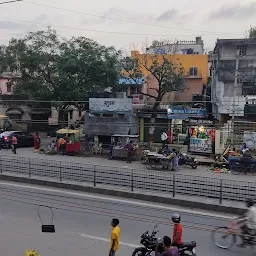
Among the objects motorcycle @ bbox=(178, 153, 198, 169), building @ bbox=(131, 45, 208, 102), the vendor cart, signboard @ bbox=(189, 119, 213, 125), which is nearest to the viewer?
the vendor cart

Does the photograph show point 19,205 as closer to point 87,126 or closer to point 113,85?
point 87,126

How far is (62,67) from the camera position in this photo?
29859 mm

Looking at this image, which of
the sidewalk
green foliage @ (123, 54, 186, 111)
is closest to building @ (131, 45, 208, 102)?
Result: green foliage @ (123, 54, 186, 111)

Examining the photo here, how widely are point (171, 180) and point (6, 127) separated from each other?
79.9 feet

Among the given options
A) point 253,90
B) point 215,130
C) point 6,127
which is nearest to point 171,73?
point 253,90

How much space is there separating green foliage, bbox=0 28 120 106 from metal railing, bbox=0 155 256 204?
1236cm

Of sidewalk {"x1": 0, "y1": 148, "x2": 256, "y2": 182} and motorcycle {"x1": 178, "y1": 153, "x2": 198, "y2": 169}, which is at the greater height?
motorcycle {"x1": 178, "y1": 153, "x2": 198, "y2": 169}

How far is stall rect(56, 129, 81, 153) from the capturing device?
25.8 metres

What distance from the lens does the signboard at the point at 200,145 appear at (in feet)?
81.1

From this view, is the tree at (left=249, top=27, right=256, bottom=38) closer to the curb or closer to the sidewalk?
the sidewalk

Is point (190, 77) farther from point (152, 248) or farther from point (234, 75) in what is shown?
point (152, 248)

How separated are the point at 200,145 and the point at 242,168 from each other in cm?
487

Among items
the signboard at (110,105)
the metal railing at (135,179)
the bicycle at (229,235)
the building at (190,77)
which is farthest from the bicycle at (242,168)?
the building at (190,77)

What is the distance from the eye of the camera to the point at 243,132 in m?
24.0
